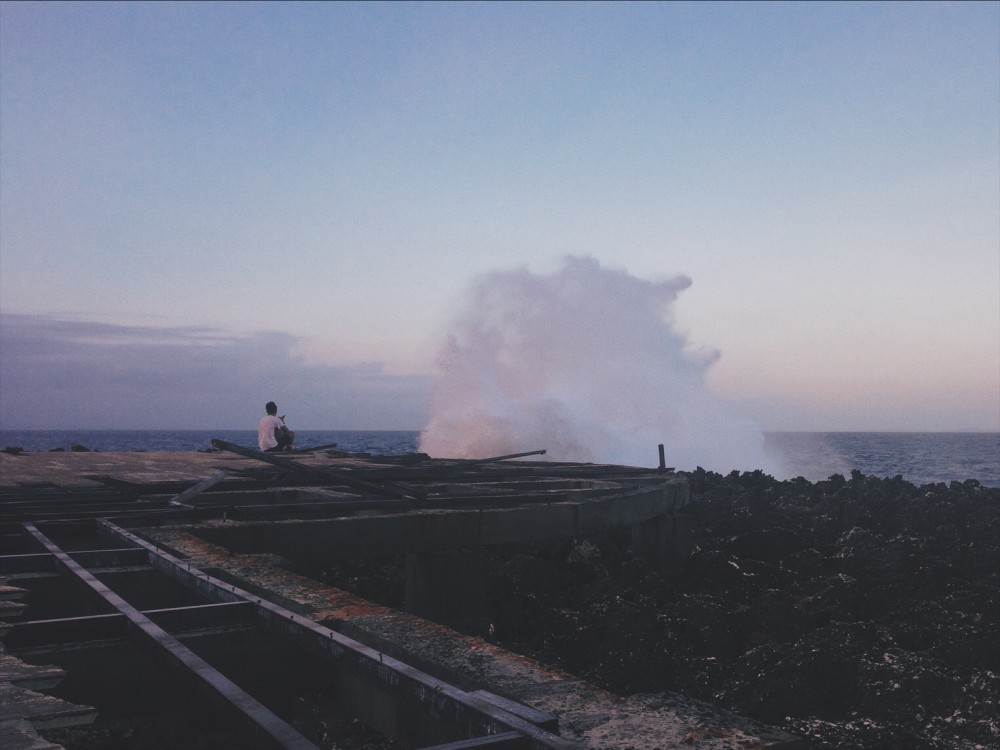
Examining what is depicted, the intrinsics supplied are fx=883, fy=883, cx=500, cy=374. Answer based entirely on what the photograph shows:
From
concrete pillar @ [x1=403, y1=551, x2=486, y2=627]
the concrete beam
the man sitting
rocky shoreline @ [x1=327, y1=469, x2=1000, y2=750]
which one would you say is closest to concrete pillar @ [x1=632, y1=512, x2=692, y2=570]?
rocky shoreline @ [x1=327, y1=469, x2=1000, y2=750]

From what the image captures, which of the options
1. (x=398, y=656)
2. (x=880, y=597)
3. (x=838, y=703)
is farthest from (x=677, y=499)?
(x=398, y=656)

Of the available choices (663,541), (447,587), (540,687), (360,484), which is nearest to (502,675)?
(540,687)

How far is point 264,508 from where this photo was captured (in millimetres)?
7777

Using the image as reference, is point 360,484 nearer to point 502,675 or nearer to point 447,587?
point 447,587

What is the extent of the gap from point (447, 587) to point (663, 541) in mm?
4780

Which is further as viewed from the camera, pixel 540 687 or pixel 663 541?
pixel 663 541

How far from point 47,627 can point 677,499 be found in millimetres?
9944

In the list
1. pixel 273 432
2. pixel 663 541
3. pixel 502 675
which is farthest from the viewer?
pixel 273 432

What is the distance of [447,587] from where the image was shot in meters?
8.49

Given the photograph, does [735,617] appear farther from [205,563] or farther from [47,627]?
[47,627]

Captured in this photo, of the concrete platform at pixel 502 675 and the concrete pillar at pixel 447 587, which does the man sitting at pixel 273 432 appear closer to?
the concrete pillar at pixel 447 587

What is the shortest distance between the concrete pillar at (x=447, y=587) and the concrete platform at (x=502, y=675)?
289 cm

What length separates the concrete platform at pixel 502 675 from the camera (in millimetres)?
2588

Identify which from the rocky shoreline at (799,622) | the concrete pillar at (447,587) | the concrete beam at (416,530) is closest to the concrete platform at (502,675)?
the concrete beam at (416,530)
